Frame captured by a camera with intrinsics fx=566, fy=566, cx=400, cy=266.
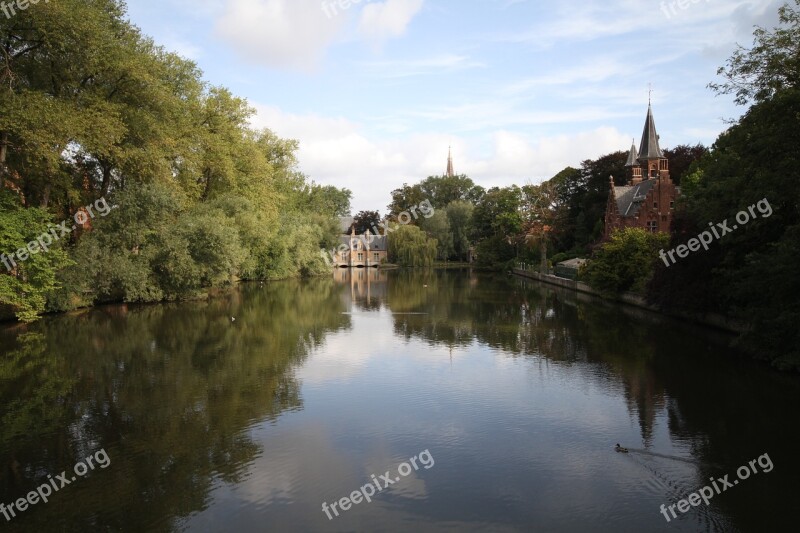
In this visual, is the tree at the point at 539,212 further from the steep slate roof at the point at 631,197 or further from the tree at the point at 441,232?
the tree at the point at 441,232

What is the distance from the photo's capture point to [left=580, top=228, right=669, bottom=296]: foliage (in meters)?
30.0

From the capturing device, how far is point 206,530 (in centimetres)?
712

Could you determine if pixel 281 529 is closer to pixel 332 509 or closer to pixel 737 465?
pixel 332 509

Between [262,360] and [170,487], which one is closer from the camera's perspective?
[170,487]

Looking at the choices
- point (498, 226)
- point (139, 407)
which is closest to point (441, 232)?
point (498, 226)

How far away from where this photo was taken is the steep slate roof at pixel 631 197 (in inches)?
1870

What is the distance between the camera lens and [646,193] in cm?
4691

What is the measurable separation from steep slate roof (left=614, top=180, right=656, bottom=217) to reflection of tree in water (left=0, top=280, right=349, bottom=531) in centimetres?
3394

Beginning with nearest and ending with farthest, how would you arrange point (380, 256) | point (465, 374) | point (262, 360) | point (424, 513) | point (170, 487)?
point (424, 513), point (170, 487), point (465, 374), point (262, 360), point (380, 256)

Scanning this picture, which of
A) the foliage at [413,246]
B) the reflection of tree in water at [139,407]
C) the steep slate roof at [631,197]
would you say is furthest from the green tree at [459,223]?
the reflection of tree in water at [139,407]

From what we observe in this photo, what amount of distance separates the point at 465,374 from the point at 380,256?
3008 inches

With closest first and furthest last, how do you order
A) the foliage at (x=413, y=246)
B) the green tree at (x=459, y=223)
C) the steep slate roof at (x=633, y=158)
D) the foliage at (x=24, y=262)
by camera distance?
the foliage at (x=24, y=262)
the steep slate roof at (x=633, y=158)
the foliage at (x=413, y=246)
the green tree at (x=459, y=223)

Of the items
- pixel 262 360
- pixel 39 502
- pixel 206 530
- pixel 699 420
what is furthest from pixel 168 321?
pixel 699 420

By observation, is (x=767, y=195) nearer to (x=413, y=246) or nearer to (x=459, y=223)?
(x=413, y=246)
